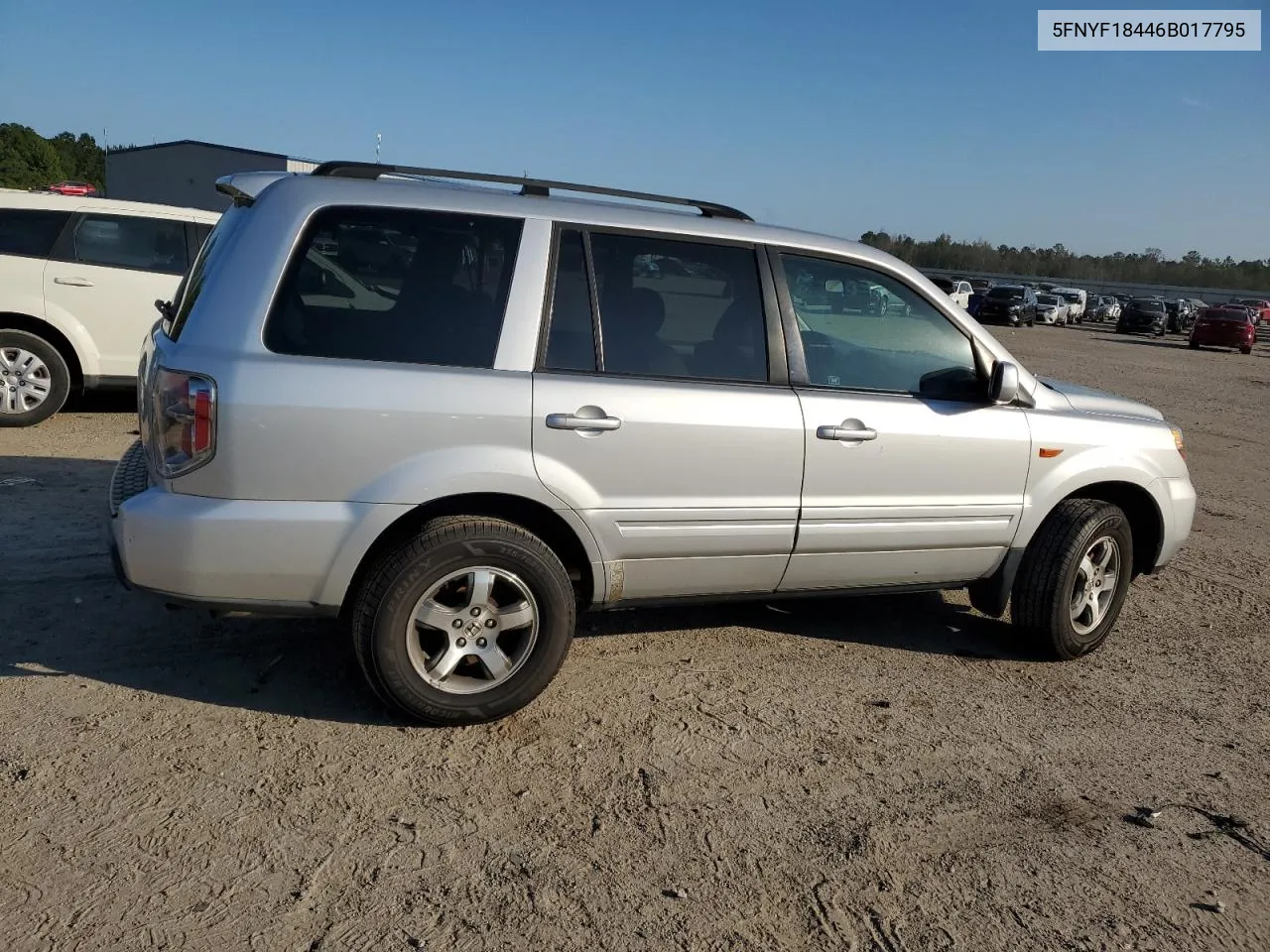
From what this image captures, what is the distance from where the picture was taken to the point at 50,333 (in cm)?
809

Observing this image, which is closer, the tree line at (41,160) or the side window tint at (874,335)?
the side window tint at (874,335)

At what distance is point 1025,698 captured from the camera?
441 centimetres

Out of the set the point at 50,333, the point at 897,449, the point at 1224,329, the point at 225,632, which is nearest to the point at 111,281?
the point at 50,333

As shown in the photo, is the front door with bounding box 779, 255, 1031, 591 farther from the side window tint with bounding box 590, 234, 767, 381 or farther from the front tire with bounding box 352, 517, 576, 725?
the front tire with bounding box 352, 517, 576, 725

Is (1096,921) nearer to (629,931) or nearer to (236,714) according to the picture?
(629,931)

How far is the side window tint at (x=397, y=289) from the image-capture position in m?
3.47

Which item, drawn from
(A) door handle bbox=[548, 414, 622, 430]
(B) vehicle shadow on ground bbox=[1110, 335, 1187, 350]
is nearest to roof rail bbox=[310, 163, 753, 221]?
(A) door handle bbox=[548, 414, 622, 430]

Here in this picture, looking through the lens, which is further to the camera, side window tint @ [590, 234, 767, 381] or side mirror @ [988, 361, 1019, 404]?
side mirror @ [988, 361, 1019, 404]

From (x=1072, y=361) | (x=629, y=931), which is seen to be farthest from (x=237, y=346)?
(x=1072, y=361)

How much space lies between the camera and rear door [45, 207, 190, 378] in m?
8.09

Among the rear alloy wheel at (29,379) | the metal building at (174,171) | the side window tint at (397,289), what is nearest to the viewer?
the side window tint at (397,289)

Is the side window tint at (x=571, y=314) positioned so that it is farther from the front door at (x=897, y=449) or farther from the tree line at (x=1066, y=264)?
the tree line at (x=1066, y=264)

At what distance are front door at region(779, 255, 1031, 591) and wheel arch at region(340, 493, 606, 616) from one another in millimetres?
867

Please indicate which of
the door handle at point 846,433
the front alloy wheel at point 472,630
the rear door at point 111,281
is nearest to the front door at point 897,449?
the door handle at point 846,433
